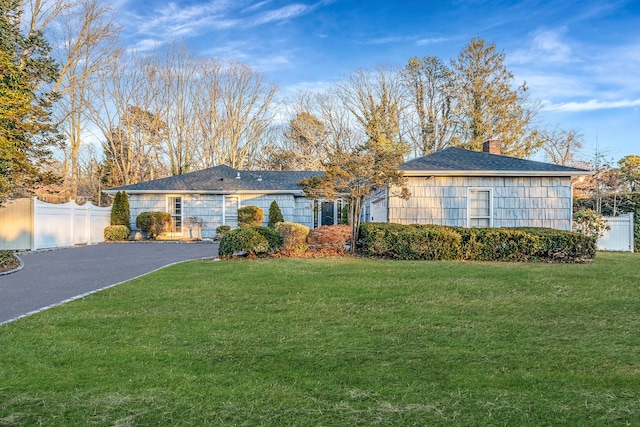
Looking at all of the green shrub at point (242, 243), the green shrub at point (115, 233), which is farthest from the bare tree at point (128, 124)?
the green shrub at point (242, 243)

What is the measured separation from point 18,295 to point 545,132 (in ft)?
106

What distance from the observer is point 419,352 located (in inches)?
158

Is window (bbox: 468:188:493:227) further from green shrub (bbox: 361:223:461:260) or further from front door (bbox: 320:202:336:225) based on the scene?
front door (bbox: 320:202:336:225)

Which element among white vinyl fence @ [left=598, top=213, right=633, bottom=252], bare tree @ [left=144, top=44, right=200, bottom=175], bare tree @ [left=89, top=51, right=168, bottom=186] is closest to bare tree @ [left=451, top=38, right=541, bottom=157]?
white vinyl fence @ [left=598, top=213, right=633, bottom=252]

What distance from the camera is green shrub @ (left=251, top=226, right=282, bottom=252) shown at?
11.7m

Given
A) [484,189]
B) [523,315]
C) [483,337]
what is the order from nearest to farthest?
[483,337] → [523,315] → [484,189]

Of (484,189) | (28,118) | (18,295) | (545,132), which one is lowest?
(18,295)

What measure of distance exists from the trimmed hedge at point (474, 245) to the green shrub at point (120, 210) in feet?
44.1

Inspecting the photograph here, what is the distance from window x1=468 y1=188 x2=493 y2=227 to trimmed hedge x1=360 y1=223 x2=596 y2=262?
10.7ft

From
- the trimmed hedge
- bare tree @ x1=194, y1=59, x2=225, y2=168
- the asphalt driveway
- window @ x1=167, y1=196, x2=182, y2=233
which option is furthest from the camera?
bare tree @ x1=194, y1=59, x2=225, y2=168

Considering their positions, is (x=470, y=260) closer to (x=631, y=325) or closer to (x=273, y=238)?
(x=273, y=238)

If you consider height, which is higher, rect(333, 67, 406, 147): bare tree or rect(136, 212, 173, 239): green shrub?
rect(333, 67, 406, 147): bare tree

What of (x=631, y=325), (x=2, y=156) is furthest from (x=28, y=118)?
(x=631, y=325)

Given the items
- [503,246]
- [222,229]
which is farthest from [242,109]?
[503,246]
